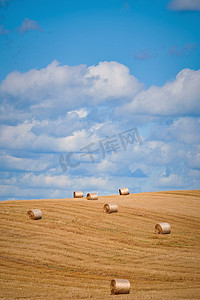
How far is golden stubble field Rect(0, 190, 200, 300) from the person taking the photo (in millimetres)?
18078

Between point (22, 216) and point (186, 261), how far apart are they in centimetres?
1192

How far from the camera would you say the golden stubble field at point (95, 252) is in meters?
18.1

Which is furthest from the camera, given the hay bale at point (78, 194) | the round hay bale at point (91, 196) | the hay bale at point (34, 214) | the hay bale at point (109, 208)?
the hay bale at point (78, 194)

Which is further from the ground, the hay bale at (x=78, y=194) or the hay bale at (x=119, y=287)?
the hay bale at (x=78, y=194)

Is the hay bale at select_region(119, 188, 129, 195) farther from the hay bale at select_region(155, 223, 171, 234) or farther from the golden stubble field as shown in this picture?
the hay bale at select_region(155, 223, 171, 234)

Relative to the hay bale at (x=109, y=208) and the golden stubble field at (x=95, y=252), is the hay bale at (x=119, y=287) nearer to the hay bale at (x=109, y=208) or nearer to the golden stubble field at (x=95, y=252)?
the golden stubble field at (x=95, y=252)

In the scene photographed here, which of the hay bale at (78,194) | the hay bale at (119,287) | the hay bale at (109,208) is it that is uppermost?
the hay bale at (78,194)

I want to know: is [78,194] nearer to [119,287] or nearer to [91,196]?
[91,196]

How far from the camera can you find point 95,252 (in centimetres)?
2511

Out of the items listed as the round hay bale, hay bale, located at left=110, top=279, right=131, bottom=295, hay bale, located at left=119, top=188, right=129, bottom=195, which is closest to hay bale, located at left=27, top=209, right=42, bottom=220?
the round hay bale

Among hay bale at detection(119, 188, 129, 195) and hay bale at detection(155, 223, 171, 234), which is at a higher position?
hay bale at detection(119, 188, 129, 195)

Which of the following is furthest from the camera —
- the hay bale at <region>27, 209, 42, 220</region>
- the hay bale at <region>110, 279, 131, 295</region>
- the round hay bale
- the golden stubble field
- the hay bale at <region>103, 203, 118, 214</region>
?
the round hay bale

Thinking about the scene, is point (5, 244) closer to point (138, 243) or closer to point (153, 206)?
point (138, 243)

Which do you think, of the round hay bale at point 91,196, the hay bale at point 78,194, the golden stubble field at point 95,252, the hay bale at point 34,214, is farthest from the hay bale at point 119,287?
the hay bale at point 78,194
